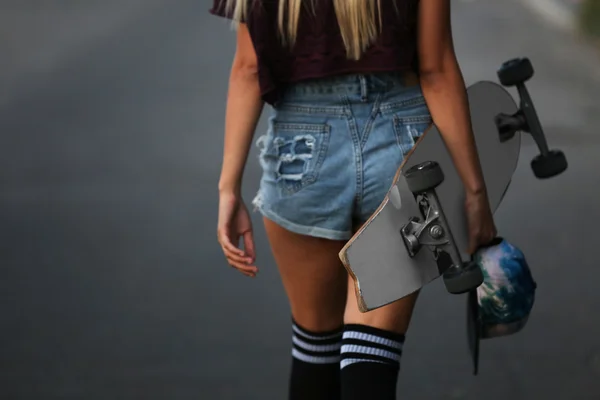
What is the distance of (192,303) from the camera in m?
6.06

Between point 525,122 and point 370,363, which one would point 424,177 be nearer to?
point 370,363

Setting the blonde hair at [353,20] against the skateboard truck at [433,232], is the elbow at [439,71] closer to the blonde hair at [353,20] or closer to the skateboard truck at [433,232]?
the blonde hair at [353,20]

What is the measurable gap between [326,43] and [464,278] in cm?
58

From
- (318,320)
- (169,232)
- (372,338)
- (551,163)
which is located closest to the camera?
(372,338)

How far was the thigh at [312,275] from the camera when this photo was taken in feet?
10.4

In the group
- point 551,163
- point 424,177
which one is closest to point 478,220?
point 424,177

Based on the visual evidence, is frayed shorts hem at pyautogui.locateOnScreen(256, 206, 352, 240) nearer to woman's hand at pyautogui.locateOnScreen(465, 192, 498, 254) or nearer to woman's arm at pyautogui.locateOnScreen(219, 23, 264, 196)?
woman's arm at pyautogui.locateOnScreen(219, 23, 264, 196)

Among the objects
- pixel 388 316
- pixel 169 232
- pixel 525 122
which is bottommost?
pixel 169 232

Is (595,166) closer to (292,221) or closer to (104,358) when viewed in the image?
(104,358)

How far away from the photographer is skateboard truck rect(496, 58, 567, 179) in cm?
331

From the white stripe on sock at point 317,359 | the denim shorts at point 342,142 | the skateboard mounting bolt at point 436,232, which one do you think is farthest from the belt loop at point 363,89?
the white stripe on sock at point 317,359

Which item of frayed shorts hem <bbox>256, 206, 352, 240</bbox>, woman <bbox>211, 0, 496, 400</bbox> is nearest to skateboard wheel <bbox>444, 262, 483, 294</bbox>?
woman <bbox>211, 0, 496, 400</bbox>

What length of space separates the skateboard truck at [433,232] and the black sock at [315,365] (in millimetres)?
569

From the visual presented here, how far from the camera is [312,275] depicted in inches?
126
